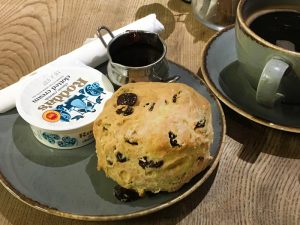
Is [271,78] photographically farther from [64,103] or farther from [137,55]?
[64,103]

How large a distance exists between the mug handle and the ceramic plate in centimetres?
10

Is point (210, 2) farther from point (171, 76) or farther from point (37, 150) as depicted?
point (37, 150)

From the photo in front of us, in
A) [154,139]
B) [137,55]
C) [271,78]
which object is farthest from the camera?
[137,55]

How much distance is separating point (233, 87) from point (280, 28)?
17cm

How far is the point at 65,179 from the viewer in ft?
2.63

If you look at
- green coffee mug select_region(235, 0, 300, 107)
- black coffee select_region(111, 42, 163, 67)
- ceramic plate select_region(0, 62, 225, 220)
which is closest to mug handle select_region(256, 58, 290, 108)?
green coffee mug select_region(235, 0, 300, 107)

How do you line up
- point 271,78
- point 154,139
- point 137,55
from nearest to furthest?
point 154,139, point 271,78, point 137,55

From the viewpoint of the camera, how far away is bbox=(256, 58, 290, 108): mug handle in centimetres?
83

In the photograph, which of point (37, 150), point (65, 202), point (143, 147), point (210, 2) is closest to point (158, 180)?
point (143, 147)

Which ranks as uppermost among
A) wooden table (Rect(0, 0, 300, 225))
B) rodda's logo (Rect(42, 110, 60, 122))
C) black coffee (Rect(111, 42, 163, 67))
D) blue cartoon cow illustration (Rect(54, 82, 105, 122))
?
black coffee (Rect(111, 42, 163, 67))

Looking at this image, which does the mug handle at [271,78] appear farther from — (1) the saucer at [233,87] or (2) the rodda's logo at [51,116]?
(2) the rodda's logo at [51,116]

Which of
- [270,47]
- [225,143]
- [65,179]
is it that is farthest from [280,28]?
[65,179]

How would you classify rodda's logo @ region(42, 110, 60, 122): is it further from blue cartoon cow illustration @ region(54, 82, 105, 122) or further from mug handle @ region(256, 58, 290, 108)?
mug handle @ region(256, 58, 290, 108)

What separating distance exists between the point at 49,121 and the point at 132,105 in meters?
0.18
